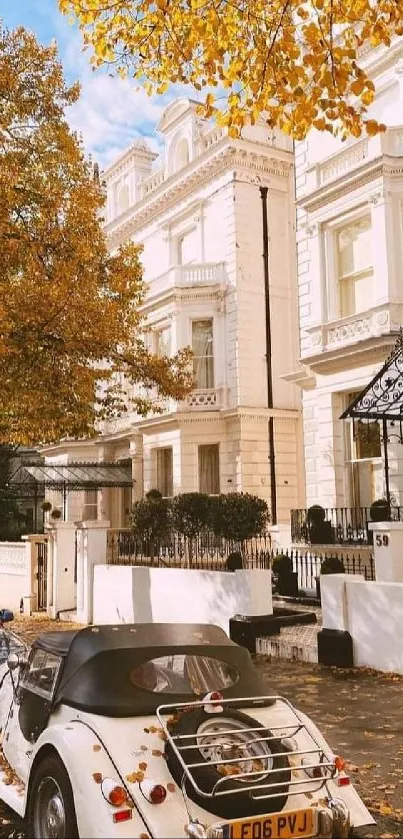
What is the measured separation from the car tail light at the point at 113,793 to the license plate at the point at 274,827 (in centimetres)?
48

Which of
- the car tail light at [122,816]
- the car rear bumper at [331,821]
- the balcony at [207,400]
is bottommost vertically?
the car rear bumper at [331,821]

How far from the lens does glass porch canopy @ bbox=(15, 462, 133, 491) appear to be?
29.0m

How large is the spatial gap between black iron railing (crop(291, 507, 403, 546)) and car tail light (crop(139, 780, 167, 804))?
42.4 feet

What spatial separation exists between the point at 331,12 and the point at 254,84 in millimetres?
1163

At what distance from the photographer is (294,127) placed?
339 inches

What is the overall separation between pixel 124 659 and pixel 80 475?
26977 mm

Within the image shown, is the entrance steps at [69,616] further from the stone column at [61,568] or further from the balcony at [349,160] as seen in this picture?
the balcony at [349,160]

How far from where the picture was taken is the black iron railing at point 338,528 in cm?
1665

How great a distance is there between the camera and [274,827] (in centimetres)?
361

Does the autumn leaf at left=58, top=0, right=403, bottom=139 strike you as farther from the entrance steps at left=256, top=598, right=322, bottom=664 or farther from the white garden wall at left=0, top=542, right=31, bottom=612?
the white garden wall at left=0, top=542, right=31, bottom=612

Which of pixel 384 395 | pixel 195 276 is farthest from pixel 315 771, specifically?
pixel 195 276

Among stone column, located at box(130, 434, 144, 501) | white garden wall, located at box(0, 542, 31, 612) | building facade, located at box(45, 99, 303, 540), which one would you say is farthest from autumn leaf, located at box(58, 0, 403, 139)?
stone column, located at box(130, 434, 144, 501)

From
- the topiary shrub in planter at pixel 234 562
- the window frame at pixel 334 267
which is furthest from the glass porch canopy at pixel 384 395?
the window frame at pixel 334 267

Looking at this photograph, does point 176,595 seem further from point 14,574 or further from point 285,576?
point 14,574
